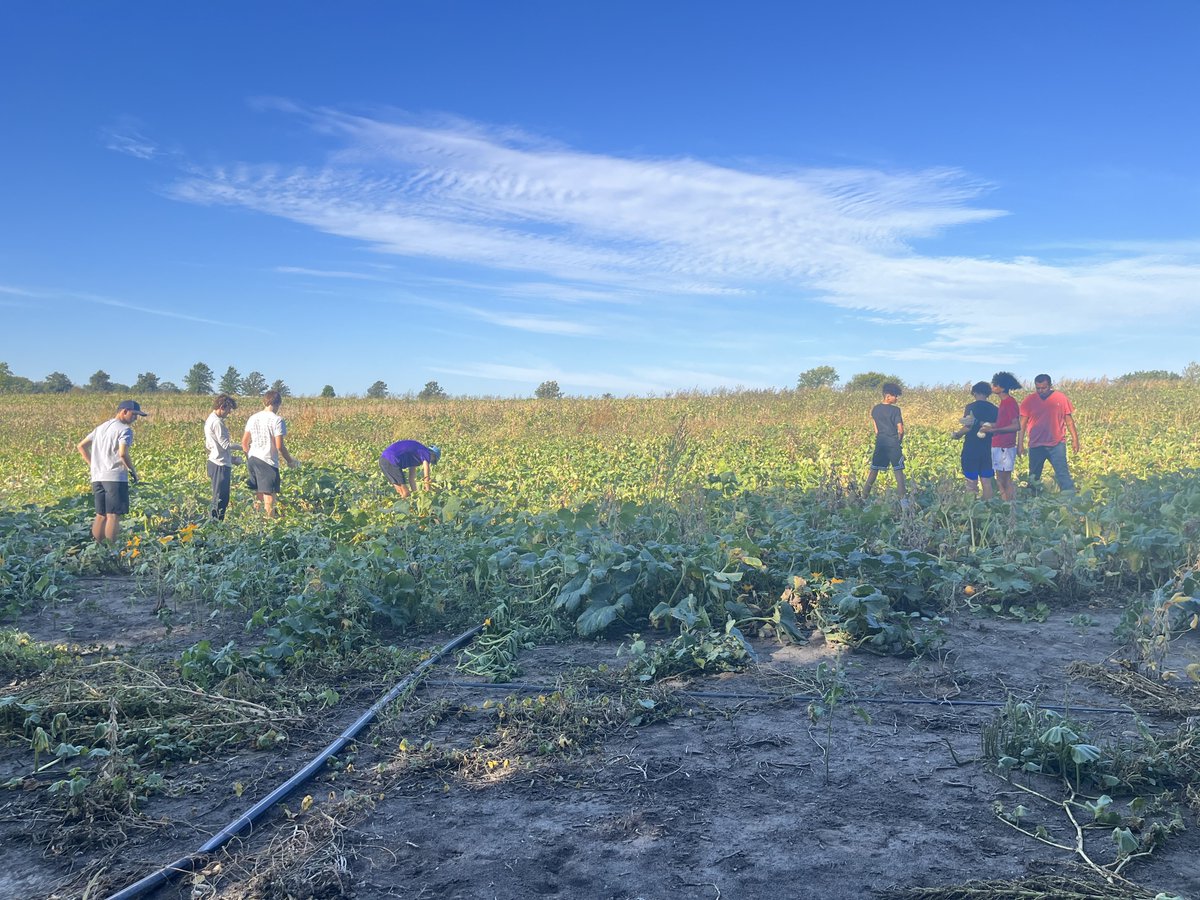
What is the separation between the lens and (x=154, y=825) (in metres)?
3.11

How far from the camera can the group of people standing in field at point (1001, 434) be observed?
965cm

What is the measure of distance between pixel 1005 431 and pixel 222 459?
28.3ft

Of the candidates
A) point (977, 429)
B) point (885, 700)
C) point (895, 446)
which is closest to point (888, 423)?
point (895, 446)

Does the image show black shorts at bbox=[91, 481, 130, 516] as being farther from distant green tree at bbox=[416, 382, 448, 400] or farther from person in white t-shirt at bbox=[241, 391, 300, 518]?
distant green tree at bbox=[416, 382, 448, 400]

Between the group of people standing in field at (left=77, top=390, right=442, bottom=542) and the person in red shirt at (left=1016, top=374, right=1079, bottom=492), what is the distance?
700 centimetres

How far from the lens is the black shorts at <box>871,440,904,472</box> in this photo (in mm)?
10234

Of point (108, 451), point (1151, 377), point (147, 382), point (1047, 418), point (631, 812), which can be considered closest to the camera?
point (631, 812)

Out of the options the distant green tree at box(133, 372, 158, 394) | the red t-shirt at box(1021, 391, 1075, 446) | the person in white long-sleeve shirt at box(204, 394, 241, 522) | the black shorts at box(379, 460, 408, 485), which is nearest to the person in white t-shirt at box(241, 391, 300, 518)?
the person in white long-sleeve shirt at box(204, 394, 241, 522)

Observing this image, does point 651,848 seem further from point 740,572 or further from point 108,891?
point 740,572

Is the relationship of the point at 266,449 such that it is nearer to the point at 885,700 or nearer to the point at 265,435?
the point at 265,435

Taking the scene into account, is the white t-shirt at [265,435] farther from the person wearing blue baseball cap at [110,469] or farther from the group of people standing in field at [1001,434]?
the group of people standing in field at [1001,434]

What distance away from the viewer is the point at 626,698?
13.7 ft

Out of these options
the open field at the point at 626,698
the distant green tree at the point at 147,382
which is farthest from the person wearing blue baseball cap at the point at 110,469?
the distant green tree at the point at 147,382

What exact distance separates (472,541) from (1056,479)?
715 cm
